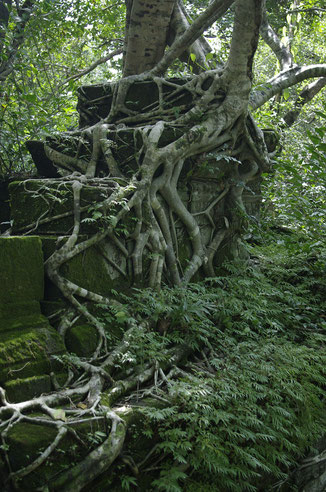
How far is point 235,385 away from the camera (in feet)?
10.4

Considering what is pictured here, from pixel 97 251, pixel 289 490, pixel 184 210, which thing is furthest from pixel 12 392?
pixel 184 210

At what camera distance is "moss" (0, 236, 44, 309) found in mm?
3180

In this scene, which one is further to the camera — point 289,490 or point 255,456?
point 289,490

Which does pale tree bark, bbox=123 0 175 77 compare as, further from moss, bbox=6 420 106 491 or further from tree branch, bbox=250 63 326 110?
moss, bbox=6 420 106 491

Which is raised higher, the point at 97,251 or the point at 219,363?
the point at 97,251

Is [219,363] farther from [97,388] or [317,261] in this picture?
[317,261]

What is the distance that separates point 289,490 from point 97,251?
239 centimetres

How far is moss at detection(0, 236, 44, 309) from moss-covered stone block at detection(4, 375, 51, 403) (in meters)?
0.62

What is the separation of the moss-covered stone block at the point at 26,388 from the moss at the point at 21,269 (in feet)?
2.02

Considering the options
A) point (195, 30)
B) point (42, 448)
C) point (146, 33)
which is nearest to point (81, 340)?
point (42, 448)

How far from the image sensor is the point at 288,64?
25.9ft

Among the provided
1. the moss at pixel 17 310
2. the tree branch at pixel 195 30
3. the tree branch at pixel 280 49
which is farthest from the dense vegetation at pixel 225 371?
the tree branch at pixel 280 49

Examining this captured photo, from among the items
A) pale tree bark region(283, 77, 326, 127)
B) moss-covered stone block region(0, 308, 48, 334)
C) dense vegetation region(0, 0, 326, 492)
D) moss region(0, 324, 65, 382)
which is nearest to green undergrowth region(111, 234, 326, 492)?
dense vegetation region(0, 0, 326, 492)

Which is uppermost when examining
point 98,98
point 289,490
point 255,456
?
point 98,98
